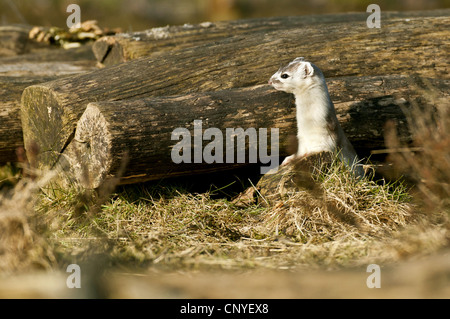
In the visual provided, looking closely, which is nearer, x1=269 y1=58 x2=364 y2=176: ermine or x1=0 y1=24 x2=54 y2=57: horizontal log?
x1=269 y1=58 x2=364 y2=176: ermine

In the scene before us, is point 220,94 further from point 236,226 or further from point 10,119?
point 10,119

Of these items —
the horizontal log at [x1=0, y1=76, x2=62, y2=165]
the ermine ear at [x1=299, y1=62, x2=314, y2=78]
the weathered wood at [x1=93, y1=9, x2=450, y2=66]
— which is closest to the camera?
the ermine ear at [x1=299, y1=62, x2=314, y2=78]

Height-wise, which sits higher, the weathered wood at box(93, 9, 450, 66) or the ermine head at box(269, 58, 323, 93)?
the weathered wood at box(93, 9, 450, 66)

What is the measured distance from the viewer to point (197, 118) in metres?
4.84

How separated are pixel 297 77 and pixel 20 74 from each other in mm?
3746

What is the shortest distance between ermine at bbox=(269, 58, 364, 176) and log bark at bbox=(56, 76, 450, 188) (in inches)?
4.4

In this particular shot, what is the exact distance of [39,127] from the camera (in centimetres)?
538

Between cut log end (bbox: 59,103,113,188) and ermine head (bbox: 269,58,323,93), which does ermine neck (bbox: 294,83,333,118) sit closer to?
ermine head (bbox: 269,58,323,93)

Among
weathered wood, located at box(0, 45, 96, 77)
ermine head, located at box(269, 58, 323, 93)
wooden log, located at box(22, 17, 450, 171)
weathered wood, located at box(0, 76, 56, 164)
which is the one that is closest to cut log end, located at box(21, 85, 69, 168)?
wooden log, located at box(22, 17, 450, 171)

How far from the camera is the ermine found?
5.10 meters

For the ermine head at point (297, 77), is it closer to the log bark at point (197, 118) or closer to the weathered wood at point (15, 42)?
the log bark at point (197, 118)

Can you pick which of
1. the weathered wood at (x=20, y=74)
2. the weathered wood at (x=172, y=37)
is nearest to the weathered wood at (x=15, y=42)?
the weathered wood at (x=20, y=74)

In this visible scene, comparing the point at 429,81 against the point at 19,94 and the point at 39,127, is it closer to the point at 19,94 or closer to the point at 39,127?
the point at 39,127

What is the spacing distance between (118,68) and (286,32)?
6.34 ft
